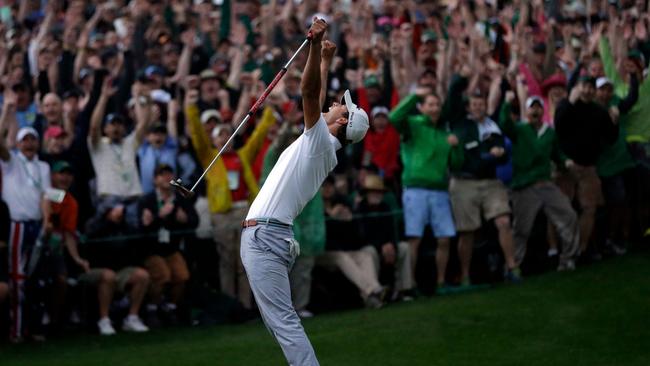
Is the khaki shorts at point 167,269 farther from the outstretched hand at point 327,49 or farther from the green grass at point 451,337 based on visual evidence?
the outstretched hand at point 327,49

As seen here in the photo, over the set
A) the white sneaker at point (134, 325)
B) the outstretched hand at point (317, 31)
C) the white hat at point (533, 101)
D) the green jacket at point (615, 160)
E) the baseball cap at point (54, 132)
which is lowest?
the white sneaker at point (134, 325)

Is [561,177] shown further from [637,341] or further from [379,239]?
[637,341]

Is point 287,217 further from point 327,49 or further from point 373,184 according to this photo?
point 373,184

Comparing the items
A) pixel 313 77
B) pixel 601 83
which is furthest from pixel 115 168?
pixel 601 83

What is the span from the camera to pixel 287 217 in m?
9.05

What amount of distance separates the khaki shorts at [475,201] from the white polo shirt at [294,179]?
6.25 m

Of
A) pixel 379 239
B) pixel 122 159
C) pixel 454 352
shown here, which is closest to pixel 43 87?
pixel 122 159

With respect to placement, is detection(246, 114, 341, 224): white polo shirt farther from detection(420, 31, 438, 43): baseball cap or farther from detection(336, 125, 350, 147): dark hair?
detection(420, 31, 438, 43): baseball cap

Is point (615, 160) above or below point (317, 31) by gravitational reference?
below

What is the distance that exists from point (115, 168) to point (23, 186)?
1.23 meters

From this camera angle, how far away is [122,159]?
14312 mm

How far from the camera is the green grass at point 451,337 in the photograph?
37.8ft

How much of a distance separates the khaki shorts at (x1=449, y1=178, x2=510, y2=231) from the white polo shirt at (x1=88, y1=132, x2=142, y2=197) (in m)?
3.73

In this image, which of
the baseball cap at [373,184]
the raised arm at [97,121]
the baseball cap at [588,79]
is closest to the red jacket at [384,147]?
the baseball cap at [373,184]
